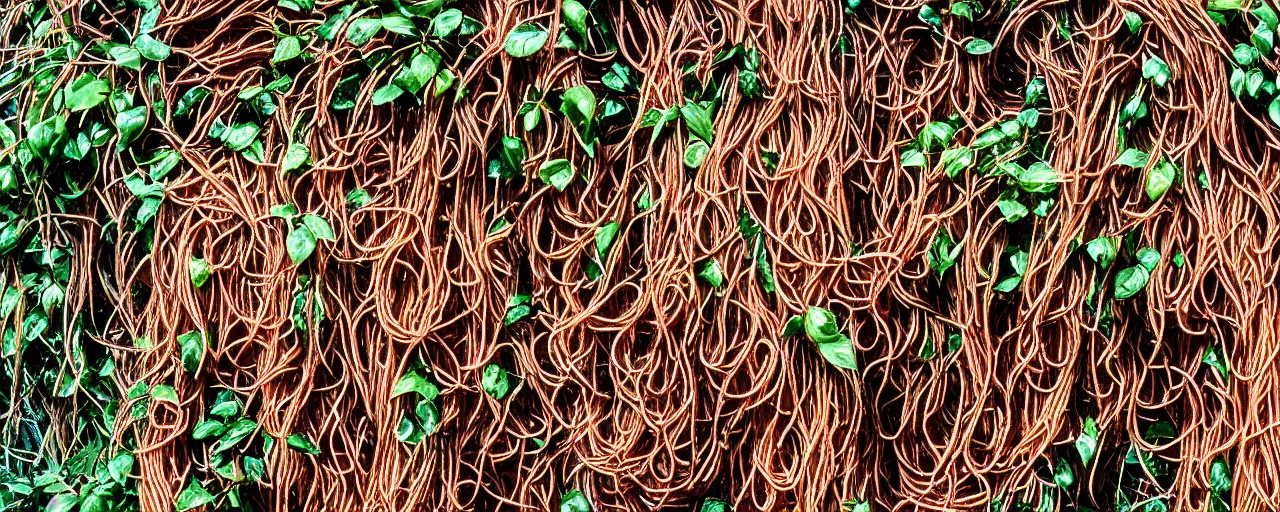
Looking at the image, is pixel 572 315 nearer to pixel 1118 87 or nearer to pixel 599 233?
pixel 599 233

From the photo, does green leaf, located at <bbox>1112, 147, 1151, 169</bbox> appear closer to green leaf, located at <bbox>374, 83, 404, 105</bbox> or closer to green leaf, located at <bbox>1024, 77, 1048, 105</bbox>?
green leaf, located at <bbox>1024, 77, 1048, 105</bbox>

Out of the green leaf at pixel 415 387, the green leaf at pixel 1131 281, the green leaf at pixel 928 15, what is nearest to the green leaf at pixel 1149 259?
the green leaf at pixel 1131 281

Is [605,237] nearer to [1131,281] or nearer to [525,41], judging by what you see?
[525,41]

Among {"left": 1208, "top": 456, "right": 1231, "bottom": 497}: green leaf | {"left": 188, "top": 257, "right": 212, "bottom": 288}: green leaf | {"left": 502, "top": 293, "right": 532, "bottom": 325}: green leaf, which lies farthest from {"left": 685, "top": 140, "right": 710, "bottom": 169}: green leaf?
{"left": 1208, "top": 456, "right": 1231, "bottom": 497}: green leaf

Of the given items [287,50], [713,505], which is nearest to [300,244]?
[287,50]

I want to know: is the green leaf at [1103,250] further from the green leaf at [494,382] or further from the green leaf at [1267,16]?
the green leaf at [494,382]
